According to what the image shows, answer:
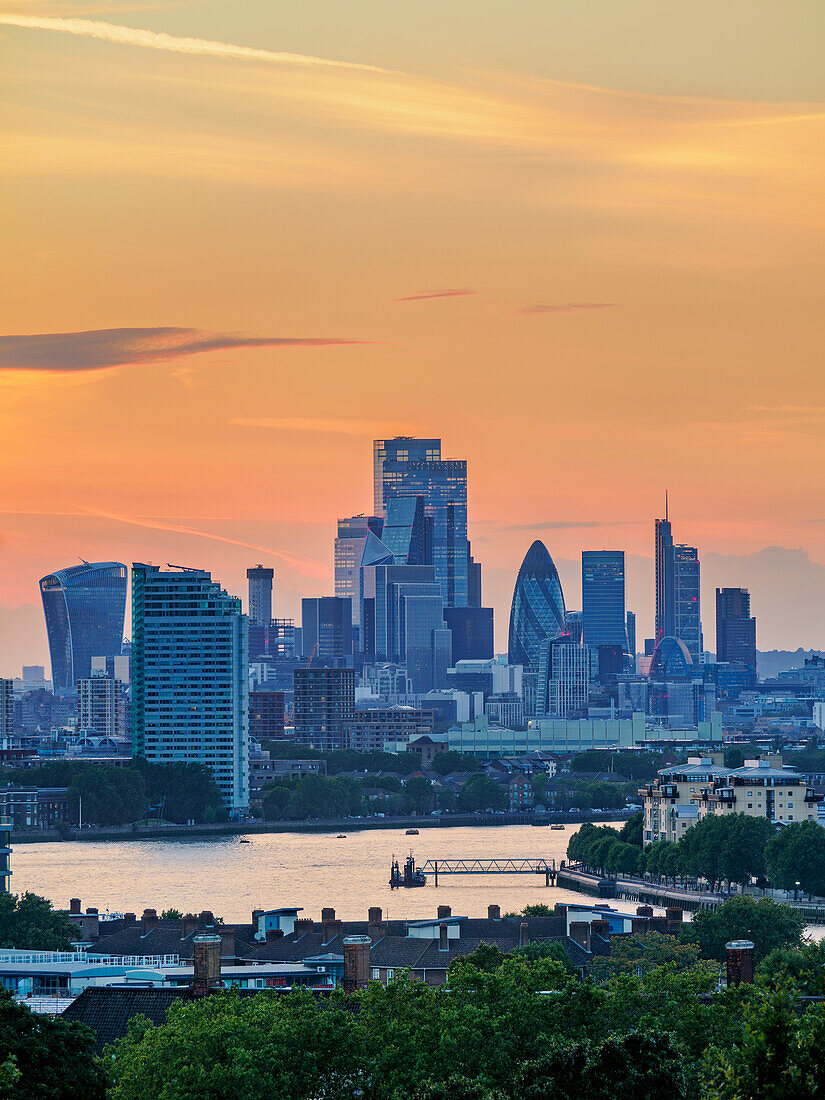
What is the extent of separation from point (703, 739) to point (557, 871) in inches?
3812

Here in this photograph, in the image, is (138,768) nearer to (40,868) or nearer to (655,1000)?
(40,868)

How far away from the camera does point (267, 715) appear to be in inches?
6708

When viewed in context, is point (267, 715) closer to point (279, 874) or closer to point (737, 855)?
point (279, 874)

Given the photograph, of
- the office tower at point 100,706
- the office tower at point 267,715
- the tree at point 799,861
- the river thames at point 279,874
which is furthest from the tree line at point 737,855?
the office tower at point 100,706

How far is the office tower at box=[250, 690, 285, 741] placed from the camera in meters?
169

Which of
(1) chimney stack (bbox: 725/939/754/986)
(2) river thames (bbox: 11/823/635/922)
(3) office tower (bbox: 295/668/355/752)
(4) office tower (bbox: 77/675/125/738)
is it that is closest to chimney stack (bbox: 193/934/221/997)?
(1) chimney stack (bbox: 725/939/754/986)

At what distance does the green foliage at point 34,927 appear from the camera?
37.5 metres

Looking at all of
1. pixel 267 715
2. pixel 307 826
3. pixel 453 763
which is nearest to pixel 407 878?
pixel 307 826

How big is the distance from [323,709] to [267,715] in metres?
7.36

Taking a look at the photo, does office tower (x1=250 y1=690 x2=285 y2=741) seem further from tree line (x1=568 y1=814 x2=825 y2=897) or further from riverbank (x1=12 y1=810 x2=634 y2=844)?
tree line (x1=568 y1=814 x2=825 y2=897)

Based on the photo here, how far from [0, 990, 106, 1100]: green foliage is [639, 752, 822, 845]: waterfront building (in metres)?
51.0

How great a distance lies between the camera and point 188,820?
107m

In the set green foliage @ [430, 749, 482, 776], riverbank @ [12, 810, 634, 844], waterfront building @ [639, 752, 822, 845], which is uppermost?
green foliage @ [430, 749, 482, 776]

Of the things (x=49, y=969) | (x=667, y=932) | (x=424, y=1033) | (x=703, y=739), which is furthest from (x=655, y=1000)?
(x=703, y=739)
